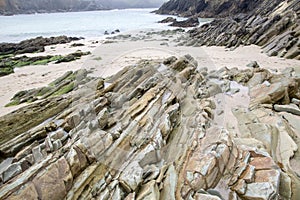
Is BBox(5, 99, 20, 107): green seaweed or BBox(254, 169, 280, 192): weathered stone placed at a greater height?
BBox(254, 169, 280, 192): weathered stone

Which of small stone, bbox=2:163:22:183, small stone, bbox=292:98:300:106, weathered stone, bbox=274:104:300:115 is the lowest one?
small stone, bbox=292:98:300:106

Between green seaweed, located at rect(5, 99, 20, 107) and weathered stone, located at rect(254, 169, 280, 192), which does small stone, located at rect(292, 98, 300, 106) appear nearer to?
weathered stone, located at rect(254, 169, 280, 192)

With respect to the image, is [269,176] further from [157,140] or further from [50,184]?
[50,184]

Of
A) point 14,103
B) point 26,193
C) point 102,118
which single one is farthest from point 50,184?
point 14,103

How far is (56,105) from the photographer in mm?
7680

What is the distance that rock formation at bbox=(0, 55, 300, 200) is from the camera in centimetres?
444

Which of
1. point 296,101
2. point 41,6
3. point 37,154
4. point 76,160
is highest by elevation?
point 76,160

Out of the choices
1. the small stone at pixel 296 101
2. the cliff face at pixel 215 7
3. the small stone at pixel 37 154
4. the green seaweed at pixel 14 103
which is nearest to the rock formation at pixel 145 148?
the small stone at pixel 37 154

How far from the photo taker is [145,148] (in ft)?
18.0

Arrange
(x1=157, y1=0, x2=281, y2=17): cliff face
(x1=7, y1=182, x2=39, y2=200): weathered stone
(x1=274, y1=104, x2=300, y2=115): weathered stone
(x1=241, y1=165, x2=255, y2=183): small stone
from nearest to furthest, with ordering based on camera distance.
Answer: (x1=7, y1=182, x2=39, y2=200): weathered stone < (x1=241, y1=165, x2=255, y2=183): small stone < (x1=274, y1=104, x2=300, y2=115): weathered stone < (x1=157, y1=0, x2=281, y2=17): cliff face

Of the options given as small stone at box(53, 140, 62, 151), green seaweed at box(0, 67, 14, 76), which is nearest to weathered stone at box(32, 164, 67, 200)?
small stone at box(53, 140, 62, 151)

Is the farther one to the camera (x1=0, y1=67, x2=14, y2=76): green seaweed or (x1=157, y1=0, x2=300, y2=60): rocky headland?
(x1=157, y1=0, x2=300, y2=60): rocky headland

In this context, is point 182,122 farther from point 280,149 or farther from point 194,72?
point 194,72

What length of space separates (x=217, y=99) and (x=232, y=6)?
59146 millimetres
